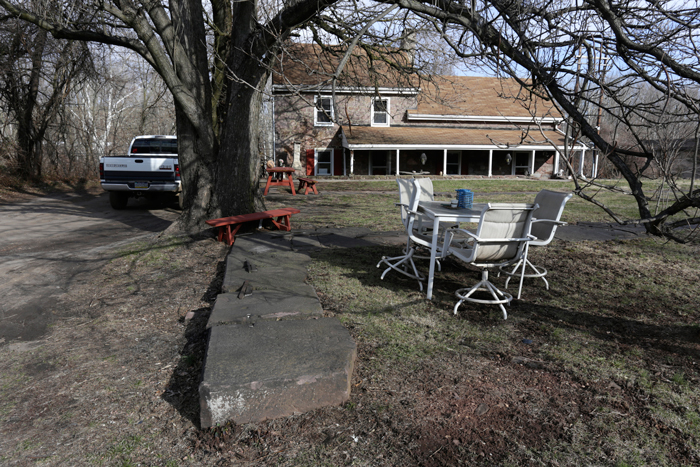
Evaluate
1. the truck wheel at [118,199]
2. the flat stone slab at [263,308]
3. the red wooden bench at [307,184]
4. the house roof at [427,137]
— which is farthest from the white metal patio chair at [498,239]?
the house roof at [427,137]

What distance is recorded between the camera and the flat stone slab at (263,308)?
3.76m

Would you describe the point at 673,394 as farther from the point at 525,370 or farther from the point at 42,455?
the point at 42,455

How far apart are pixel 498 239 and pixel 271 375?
103 inches

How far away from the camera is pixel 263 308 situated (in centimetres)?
401

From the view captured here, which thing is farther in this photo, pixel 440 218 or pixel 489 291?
pixel 440 218

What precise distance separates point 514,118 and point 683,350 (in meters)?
24.1

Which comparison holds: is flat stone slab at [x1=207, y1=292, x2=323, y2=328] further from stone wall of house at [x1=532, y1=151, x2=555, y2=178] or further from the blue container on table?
stone wall of house at [x1=532, y1=151, x2=555, y2=178]

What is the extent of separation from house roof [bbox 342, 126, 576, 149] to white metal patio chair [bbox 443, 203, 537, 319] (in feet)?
60.4

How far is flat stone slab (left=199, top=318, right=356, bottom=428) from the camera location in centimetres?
266

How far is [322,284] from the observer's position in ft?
16.8

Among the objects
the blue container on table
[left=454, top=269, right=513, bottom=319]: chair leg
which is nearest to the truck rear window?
the blue container on table

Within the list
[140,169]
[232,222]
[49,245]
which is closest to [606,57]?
[232,222]

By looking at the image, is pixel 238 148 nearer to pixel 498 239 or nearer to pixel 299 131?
pixel 498 239

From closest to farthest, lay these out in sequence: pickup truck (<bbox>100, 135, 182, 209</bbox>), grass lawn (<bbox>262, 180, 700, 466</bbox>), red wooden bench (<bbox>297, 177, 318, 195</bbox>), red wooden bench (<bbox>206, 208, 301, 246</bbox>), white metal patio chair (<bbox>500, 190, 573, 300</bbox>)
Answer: grass lawn (<bbox>262, 180, 700, 466</bbox>) < white metal patio chair (<bbox>500, 190, 573, 300</bbox>) < red wooden bench (<bbox>206, 208, 301, 246</bbox>) < pickup truck (<bbox>100, 135, 182, 209</bbox>) < red wooden bench (<bbox>297, 177, 318, 195</bbox>)
